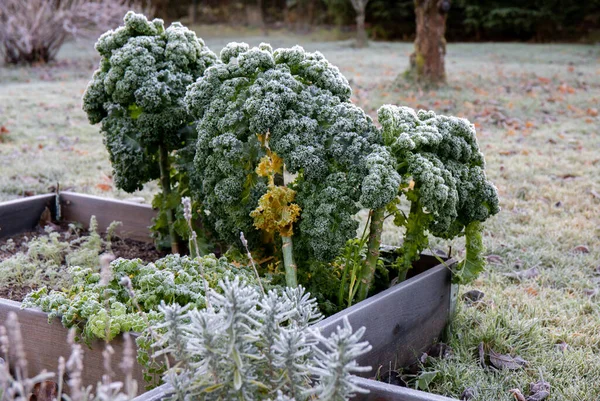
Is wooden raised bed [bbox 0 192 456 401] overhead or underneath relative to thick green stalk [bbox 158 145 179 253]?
underneath

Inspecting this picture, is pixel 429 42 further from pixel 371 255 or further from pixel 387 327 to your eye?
pixel 387 327

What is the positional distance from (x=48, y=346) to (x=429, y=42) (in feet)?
32.0

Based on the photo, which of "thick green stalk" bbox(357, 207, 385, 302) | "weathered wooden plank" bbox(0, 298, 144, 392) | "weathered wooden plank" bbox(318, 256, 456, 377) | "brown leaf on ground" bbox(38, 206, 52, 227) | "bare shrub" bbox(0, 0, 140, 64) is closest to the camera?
"weathered wooden plank" bbox(0, 298, 144, 392)

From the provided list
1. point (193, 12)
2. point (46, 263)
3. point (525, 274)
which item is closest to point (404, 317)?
point (525, 274)

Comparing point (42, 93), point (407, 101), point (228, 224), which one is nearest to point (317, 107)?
point (228, 224)

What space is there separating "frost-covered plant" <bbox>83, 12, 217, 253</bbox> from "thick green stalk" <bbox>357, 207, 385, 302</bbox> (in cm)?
109

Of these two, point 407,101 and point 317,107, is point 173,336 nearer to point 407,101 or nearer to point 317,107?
point 317,107

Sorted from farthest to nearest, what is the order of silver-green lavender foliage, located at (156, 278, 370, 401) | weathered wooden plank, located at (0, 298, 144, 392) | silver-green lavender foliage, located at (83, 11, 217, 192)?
silver-green lavender foliage, located at (83, 11, 217, 192)
weathered wooden plank, located at (0, 298, 144, 392)
silver-green lavender foliage, located at (156, 278, 370, 401)


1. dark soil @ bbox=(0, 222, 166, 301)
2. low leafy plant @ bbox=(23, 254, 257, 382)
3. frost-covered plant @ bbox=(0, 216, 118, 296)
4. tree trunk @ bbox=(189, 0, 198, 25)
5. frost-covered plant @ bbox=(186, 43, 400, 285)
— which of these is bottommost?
dark soil @ bbox=(0, 222, 166, 301)

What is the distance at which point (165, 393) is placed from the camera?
183cm

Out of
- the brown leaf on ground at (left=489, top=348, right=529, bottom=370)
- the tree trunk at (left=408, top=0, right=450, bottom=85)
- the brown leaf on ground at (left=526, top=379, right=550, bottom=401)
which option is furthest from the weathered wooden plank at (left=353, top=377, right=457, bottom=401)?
the tree trunk at (left=408, top=0, right=450, bottom=85)

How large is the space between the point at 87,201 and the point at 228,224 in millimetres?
1740

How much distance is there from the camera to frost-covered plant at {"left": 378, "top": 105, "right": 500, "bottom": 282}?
102 inches

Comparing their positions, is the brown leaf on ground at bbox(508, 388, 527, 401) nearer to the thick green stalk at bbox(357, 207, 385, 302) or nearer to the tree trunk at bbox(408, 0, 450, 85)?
the thick green stalk at bbox(357, 207, 385, 302)
